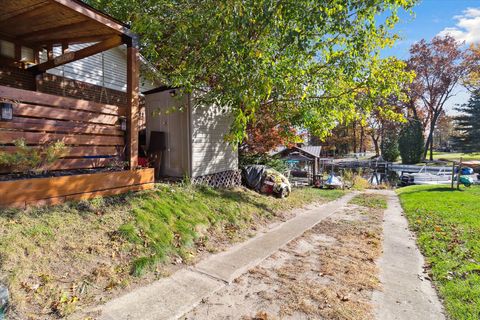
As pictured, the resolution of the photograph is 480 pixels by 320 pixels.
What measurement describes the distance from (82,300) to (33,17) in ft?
17.5

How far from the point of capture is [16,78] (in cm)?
721

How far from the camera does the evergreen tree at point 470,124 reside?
37.9m

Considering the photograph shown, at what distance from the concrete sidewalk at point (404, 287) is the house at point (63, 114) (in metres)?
4.47

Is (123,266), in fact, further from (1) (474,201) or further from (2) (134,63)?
(1) (474,201)

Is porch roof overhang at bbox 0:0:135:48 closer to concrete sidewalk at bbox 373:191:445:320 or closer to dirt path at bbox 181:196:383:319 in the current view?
dirt path at bbox 181:196:383:319

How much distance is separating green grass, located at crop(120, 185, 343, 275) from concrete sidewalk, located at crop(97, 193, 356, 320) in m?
0.38

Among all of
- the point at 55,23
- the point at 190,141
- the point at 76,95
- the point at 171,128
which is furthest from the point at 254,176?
the point at 55,23

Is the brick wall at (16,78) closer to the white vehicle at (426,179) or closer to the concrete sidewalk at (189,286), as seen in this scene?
the concrete sidewalk at (189,286)

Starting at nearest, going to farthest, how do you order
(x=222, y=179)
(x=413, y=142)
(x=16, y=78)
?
(x=16, y=78), (x=222, y=179), (x=413, y=142)

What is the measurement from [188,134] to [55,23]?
142 inches

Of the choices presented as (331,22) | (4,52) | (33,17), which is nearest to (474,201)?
(331,22)

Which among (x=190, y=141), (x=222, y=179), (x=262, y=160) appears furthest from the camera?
(x=262, y=160)

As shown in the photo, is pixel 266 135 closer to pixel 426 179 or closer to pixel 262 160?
pixel 262 160

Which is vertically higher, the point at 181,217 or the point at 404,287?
the point at 181,217
